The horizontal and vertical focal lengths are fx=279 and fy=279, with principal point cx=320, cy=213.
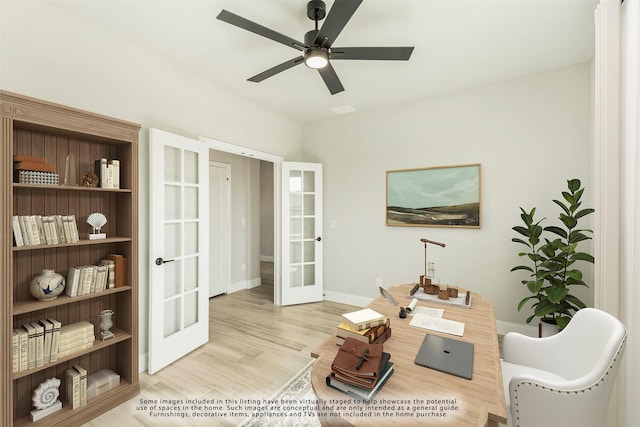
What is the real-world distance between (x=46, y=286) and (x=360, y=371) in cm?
202

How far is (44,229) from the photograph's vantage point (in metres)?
1.76

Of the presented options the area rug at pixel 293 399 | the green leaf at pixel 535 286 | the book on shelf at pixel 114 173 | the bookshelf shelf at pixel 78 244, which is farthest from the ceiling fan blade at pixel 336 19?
the green leaf at pixel 535 286

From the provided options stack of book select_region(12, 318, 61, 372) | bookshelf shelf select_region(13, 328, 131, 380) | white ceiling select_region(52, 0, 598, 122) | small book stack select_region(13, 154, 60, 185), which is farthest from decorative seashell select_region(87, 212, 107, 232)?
white ceiling select_region(52, 0, 598, 122)

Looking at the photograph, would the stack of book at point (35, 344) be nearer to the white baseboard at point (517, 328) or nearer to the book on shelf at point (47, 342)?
the book on shelf at point (47, 342)

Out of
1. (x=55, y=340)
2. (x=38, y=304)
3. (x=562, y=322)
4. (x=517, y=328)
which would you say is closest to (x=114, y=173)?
(x=38, y=304)

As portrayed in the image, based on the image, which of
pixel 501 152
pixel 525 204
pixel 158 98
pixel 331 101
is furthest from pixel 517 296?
pixel 158 98

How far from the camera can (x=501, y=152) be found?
3145 millimetres

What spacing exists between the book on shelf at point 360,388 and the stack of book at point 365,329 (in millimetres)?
204

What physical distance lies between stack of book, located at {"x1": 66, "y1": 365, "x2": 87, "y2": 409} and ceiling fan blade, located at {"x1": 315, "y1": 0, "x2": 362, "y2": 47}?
273 centimetres

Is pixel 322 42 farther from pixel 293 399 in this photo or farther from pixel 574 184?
pixel 293 399

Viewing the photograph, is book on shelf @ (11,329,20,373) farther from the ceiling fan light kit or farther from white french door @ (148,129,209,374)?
the ceiling fan light kit

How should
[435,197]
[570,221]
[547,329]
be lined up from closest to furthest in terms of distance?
[570,221]
[547,329]
[435,197]

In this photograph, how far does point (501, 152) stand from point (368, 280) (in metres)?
2.30

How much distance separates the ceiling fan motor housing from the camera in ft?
6.06
